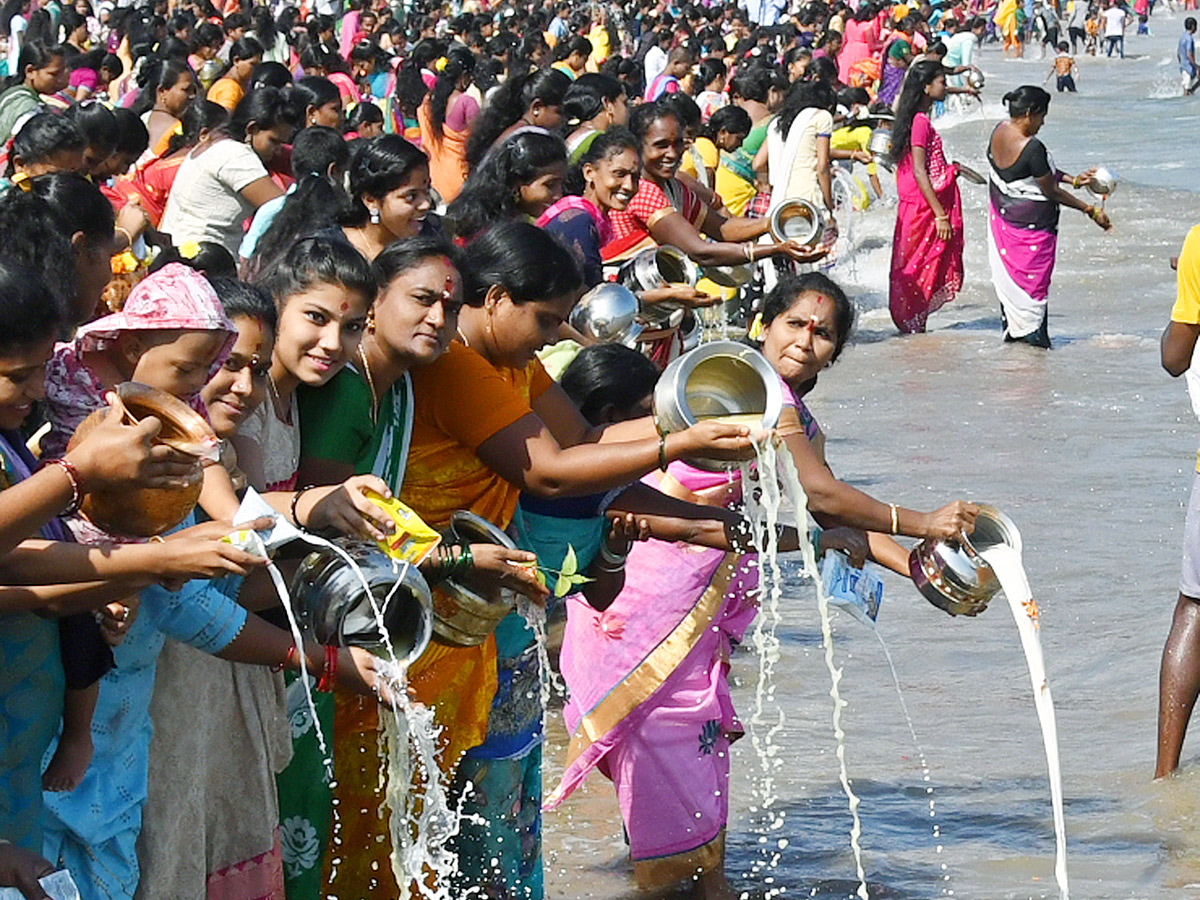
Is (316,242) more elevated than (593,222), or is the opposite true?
(316,242)

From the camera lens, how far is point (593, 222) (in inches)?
244

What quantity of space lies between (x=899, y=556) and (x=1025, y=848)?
1.21 meters

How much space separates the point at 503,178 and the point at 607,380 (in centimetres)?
201

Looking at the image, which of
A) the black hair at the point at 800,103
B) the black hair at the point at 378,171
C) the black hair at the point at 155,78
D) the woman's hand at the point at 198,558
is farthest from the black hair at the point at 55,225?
the black hair at the point at 800,103

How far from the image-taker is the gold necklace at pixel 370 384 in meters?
3.56

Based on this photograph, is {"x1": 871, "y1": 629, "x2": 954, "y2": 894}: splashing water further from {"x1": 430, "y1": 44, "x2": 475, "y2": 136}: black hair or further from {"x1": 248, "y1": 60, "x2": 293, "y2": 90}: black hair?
{"x1": 430, "y1": 44, "x2": 475, "y2": 136}: black hair

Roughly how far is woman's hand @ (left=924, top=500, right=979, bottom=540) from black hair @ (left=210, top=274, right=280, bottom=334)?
1.46 meters

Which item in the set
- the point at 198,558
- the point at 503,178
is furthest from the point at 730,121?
the point at 198,558

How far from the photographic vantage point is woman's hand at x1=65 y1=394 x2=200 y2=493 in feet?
8.00

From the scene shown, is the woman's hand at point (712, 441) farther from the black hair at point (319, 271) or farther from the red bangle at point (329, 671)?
the red bangle at point (329, 671)

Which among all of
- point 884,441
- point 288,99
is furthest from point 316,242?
point 884,441

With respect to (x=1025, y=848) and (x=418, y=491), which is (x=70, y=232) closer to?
(x=418, y=491)

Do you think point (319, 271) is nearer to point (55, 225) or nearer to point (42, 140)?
point (55, 225)

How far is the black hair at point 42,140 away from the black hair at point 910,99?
7836 mm
